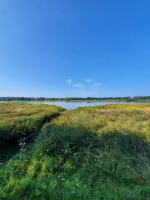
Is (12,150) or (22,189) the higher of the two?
(22,189)

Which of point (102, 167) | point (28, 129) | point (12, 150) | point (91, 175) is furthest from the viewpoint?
point (28, 129)

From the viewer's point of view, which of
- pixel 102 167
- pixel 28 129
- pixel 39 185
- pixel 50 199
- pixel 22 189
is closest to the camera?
pixel 50 199

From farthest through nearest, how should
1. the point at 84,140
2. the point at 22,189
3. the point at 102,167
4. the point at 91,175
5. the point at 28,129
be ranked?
the point at 28,129 < the point at 84,140 < the point at 102,167 < the point at 91,175 < the point at 22,189

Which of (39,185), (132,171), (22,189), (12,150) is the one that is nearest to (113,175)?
(132,171)

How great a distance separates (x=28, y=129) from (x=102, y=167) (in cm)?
542

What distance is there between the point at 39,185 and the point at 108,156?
2476mm

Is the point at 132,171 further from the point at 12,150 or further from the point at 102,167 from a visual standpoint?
the point at 12,150

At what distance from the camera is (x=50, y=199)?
176 cm

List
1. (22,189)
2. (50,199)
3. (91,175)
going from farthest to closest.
Answer: (91,175), (22,189), (50,199)

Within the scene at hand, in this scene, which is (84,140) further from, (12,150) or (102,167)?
(12,150)

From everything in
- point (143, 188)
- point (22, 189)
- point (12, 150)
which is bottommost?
point (12, 150)

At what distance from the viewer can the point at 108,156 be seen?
3287 mm

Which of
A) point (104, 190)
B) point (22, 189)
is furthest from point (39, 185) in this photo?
point (104, 190)

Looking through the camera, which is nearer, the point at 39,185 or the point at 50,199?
the point at 50,199
